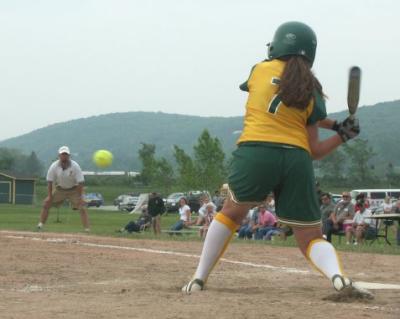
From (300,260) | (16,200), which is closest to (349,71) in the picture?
(300,260)

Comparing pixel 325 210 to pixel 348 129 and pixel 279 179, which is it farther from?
pixel 279 179

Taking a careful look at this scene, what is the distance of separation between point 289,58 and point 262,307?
1.84m

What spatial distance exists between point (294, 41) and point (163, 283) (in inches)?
85.1

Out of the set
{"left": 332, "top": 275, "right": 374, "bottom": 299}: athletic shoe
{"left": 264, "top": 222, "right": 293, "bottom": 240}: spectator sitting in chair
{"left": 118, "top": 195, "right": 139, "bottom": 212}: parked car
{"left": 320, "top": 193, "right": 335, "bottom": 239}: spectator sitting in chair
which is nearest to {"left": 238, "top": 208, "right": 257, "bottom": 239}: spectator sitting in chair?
{"left": 264, "top": 222, "right": 293, "bottom": 240}: spectator sitting in chair

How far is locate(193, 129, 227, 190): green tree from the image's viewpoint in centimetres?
7169

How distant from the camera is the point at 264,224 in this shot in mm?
18141

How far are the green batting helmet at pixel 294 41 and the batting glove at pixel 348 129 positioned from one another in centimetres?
50

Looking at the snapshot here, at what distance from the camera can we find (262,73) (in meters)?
6.09

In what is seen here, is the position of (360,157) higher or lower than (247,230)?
higher

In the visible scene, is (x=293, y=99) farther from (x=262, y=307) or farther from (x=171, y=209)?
(x=171, y=209)

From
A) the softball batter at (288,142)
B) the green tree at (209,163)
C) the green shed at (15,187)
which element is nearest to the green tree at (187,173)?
the green tree at (209,163)

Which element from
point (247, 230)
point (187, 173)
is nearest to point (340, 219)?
point (247, 230)

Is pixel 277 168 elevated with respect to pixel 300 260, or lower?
elevated

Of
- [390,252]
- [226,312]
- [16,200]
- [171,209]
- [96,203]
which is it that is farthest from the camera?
[16,200]
